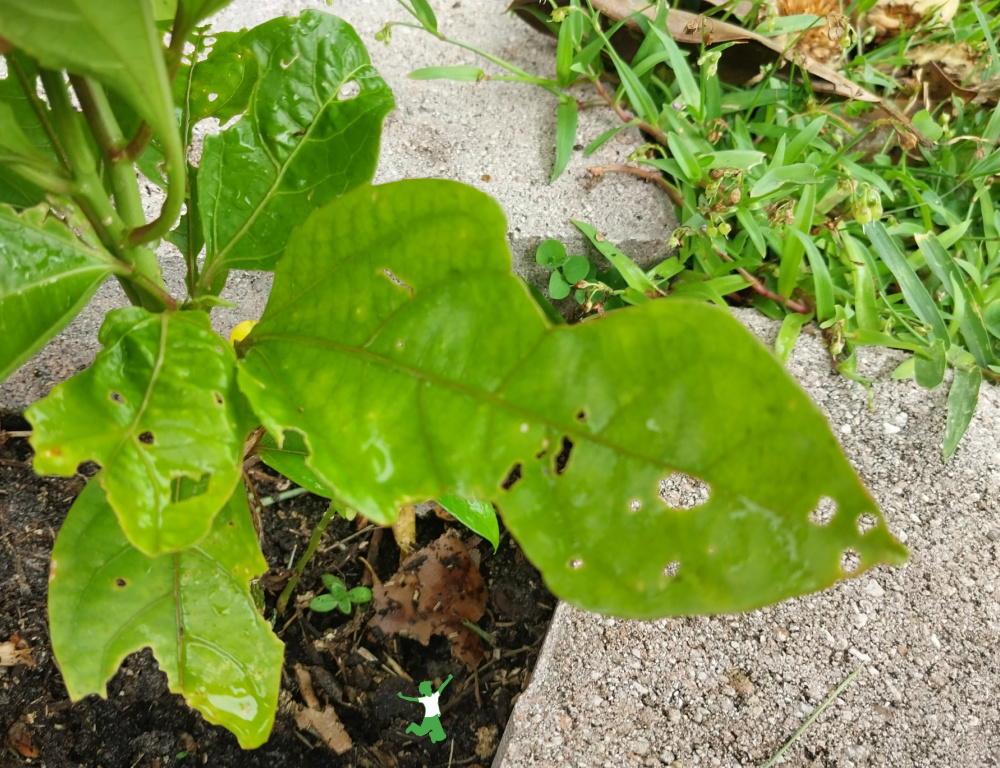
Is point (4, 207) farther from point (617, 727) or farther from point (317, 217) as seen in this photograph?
point (617, 727)

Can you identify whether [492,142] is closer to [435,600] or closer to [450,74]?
[450,74]

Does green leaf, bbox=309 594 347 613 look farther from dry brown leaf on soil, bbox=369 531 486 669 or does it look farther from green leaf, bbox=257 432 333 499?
green leaf, bbox=257 432 333 499

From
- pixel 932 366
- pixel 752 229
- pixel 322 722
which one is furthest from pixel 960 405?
pixel 322 722

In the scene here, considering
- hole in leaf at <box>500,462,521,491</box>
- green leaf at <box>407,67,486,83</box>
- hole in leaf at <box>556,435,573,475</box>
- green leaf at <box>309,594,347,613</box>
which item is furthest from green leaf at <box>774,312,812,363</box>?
green leaf at <box>309,594,347,613</box>

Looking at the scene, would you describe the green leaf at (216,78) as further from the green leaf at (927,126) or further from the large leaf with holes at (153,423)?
the green leaf at (927,126)

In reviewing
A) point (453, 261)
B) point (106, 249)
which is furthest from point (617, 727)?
point (106, 249)
